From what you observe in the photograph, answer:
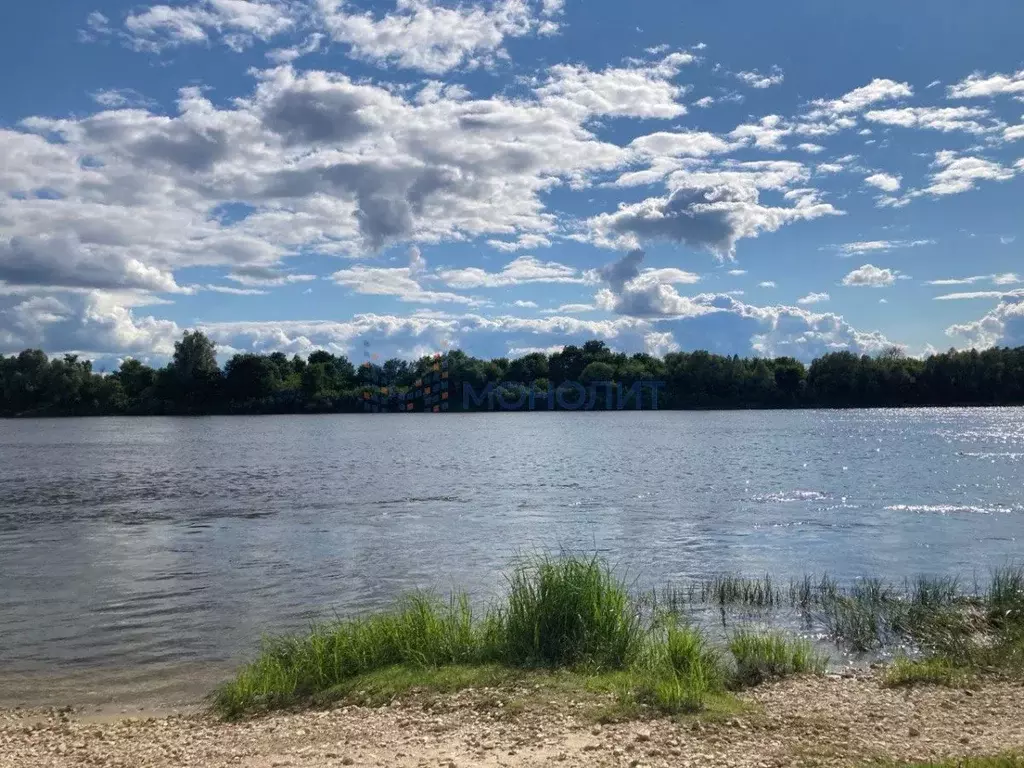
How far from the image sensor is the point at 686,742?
30.3ft

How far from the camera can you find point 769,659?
511 inches

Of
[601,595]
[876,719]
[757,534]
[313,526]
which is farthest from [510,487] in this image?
[876,719]

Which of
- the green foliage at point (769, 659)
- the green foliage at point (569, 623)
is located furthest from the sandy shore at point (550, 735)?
the green foliage at point (569, 623)

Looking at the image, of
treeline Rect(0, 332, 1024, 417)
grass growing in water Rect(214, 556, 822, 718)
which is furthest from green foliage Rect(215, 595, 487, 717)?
treeline Rect(0, 332, 1024, 417)

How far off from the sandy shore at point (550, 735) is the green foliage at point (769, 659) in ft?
2.27

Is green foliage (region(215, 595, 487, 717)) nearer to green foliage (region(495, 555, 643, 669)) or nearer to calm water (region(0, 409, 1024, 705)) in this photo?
green foliage (region(495, 555, 643, 669))

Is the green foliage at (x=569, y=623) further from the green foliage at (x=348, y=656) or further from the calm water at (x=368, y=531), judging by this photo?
→ the calm water at (x=368, y=531)

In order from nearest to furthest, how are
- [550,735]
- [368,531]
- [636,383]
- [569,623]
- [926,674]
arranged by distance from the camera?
[550,735], [926,674], [569,623], [368,531], [636,383]

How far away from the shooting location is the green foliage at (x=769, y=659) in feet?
41.2

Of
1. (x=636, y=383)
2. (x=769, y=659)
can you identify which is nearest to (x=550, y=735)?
(x=769, y=659)

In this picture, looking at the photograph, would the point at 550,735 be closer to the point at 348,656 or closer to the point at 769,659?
the point at 348,656

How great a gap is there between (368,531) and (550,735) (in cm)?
2321

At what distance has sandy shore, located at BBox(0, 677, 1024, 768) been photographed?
29.5 feet

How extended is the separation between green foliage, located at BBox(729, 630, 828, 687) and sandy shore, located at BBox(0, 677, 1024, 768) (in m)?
0.69
